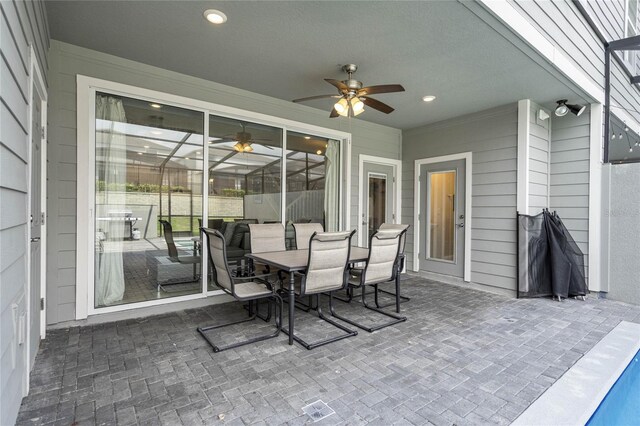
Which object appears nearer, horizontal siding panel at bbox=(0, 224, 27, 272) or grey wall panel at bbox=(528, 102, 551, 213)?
horizontal siding panel at bbox=(0, 224, 27, 272)

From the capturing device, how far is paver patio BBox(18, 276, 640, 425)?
1.91 meters

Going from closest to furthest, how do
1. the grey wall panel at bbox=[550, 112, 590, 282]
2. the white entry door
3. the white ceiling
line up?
1. the white ceiling
2. the grey wall panel at bbox=[550, 112, 590, 282]
3. the white entry door

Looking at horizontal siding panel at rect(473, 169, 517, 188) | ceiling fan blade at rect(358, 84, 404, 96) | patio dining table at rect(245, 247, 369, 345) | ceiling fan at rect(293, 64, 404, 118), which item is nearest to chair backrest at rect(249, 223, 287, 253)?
patio dining table at rect(245, 247, 369, 345)

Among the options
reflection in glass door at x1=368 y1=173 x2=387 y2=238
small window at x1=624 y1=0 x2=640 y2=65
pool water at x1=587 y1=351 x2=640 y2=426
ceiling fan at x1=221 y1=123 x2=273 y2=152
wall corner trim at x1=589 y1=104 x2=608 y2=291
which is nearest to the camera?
pool water at x1=587 y1=351 x2=640 y2=426

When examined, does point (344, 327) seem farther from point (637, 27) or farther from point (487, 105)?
point (637, 27)

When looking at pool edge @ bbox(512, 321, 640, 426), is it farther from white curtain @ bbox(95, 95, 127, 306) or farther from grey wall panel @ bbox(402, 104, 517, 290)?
white curtain @ bbox(95, 95, 127, 306)

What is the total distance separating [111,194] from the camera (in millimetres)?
3410

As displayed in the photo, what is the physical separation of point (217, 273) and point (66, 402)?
141 centimetres

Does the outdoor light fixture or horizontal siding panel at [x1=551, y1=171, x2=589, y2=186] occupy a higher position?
the outdoor light fixture

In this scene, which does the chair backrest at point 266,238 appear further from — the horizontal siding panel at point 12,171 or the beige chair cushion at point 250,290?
the horizontal siding panel at point 12,171

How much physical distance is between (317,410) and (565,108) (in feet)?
16.2

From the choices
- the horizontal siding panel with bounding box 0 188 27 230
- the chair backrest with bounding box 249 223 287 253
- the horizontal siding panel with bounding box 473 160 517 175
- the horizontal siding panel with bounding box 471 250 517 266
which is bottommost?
the horizontal siding panel with bounding box 471 250 517 266

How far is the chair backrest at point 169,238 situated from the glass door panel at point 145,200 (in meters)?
0.01

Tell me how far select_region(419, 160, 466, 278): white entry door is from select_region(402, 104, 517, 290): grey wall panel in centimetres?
23
